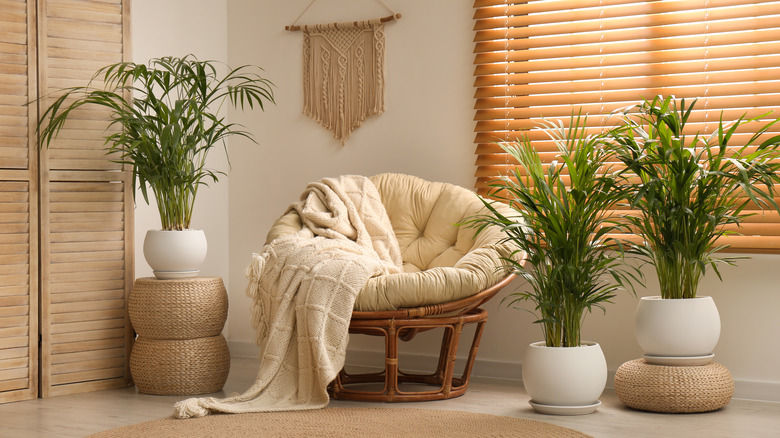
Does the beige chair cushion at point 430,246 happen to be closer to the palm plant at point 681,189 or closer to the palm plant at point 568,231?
the palm plant at point 568,231

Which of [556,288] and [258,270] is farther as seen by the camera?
[258,270]

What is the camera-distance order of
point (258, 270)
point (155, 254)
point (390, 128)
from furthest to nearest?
point (390, 128), point (155, 254), point (258, 270)

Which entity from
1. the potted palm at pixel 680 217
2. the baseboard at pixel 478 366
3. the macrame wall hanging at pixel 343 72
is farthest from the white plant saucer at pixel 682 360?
the macrame wall hanging at pixel 343 72

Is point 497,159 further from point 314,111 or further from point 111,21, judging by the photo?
point 111,21

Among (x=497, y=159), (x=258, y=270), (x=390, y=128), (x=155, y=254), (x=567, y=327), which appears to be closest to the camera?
(x=567, y=327)

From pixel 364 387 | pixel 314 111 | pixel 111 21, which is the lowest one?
pixel 364 387

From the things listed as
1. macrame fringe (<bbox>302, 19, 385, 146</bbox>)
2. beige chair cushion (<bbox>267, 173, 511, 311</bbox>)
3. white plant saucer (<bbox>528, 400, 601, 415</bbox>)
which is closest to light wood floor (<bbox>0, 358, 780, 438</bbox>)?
white plant saucer (<bbox>528, 400, 601, 415</bbox>)

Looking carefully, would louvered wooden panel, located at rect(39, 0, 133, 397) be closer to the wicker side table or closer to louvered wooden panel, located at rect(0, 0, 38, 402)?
louvered wooden panel, located at rect(0, 0, 38, 402)

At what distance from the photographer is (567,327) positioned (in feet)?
10.6

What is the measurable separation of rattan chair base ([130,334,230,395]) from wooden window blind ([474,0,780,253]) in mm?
1513

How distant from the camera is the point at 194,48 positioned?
479 cm

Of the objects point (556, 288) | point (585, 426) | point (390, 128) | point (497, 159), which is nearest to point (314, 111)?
point (390, 128)

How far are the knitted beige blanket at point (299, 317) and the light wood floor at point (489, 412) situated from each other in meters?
0.22

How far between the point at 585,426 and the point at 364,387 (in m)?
1.19
